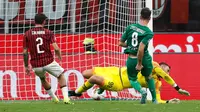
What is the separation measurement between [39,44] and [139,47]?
5.69ft

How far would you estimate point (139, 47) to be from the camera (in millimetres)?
13953

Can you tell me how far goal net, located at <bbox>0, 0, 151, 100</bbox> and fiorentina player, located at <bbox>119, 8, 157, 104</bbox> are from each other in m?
3.72

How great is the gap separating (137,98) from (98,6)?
2.34 metres

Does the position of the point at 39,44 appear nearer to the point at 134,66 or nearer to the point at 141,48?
the point at 134,66

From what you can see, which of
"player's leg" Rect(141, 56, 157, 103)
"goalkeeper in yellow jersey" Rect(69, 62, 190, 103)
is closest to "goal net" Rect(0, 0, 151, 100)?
"goalkeeper in yellow jersey" Rect(69, 62, 190, 103)

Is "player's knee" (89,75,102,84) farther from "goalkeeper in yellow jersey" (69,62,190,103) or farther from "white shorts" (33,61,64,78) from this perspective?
"white shorts" (33,61,64,78)

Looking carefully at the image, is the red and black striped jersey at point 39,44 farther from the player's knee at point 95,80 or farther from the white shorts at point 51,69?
the player's knee at point 95,80

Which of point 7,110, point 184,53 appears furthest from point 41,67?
point 184,53

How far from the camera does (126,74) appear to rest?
52.3 ft

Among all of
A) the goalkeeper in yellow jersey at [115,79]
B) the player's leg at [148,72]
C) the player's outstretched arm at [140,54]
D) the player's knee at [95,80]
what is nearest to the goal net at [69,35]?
the goalkeeper in yellow jersey at [115,79]

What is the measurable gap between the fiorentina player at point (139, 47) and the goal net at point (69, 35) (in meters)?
3.72

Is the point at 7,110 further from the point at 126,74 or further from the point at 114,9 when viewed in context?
the point at 114,9

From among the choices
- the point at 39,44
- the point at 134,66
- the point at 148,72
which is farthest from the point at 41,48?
the point at 148,72

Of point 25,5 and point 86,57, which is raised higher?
point 25,5
